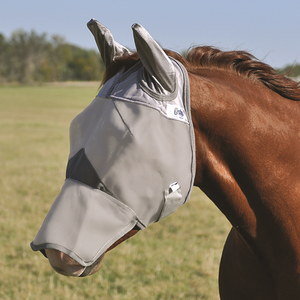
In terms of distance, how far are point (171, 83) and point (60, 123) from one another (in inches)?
646

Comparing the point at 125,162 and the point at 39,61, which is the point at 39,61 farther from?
the point at 125,162

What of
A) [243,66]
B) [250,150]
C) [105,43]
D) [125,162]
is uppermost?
[243,66]

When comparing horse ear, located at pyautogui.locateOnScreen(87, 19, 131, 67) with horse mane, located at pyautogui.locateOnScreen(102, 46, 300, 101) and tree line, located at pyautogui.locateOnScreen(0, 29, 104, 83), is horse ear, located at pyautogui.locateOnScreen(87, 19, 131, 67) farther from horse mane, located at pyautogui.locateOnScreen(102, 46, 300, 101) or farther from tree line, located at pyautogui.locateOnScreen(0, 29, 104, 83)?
tree line, located at pyautogui.locateOnScreen(0, 29, 104, 83)

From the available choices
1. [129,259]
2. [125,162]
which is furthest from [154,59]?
[129,259]

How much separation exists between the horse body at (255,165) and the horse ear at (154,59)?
0.50ft

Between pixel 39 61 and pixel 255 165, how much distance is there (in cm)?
6931

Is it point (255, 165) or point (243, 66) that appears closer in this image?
point (255, 165)

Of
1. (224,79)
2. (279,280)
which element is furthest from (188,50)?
(279,280)

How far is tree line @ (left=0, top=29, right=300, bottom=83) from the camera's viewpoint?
62031mm

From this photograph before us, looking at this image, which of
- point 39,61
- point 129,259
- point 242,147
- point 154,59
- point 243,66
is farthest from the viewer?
point 39,61

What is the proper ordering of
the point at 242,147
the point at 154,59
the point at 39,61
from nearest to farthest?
the point at 154,59
the point at 242,147
the point at 39,61

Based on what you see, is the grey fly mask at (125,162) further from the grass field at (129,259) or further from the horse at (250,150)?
the grass field at (129,259)

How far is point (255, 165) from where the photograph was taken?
1355 millimetres

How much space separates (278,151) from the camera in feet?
4.60
